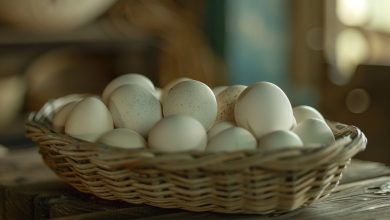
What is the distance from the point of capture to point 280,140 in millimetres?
895

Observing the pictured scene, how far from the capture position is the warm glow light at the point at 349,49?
10.1ft

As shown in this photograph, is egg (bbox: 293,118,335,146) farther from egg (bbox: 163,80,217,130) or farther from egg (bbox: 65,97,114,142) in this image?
egg (bbox: 65,97,114,142)

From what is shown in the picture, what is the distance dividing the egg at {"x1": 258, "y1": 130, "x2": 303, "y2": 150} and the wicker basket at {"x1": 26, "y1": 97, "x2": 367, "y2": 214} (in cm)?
3

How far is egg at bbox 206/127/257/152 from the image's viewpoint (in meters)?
0.90

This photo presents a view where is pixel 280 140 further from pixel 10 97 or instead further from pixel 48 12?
pixel 10 97

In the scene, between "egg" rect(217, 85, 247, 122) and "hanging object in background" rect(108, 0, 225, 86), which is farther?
"hanging object in background" rect(108, 0, 225, 86)

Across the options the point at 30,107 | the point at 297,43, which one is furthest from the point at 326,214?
the point at 297,43

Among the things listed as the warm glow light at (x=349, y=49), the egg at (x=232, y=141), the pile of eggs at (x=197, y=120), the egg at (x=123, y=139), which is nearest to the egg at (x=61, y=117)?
the pile of eggs at (x=197, y=120)

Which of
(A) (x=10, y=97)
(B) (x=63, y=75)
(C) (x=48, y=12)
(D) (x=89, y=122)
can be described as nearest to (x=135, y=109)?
(D) (x=89, y=122)

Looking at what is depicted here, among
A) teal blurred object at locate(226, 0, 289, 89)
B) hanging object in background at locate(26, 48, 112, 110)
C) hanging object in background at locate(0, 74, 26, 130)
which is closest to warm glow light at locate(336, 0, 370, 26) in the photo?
teal blurred object at locate(226, 0, 289, 89)

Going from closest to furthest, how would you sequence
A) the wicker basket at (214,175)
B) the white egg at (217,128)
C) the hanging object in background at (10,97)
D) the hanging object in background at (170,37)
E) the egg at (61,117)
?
the wicker basket at (214,175)
the white egg at (217,128)
the egg at (61,117)
the hanging object in background at (10,97)
the hanging object in background at (170,37)

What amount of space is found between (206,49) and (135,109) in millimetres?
1770

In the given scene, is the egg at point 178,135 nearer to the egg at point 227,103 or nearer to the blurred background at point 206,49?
the egg at point 227,103

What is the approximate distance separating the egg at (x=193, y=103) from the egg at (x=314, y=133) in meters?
Answer: 0.11
